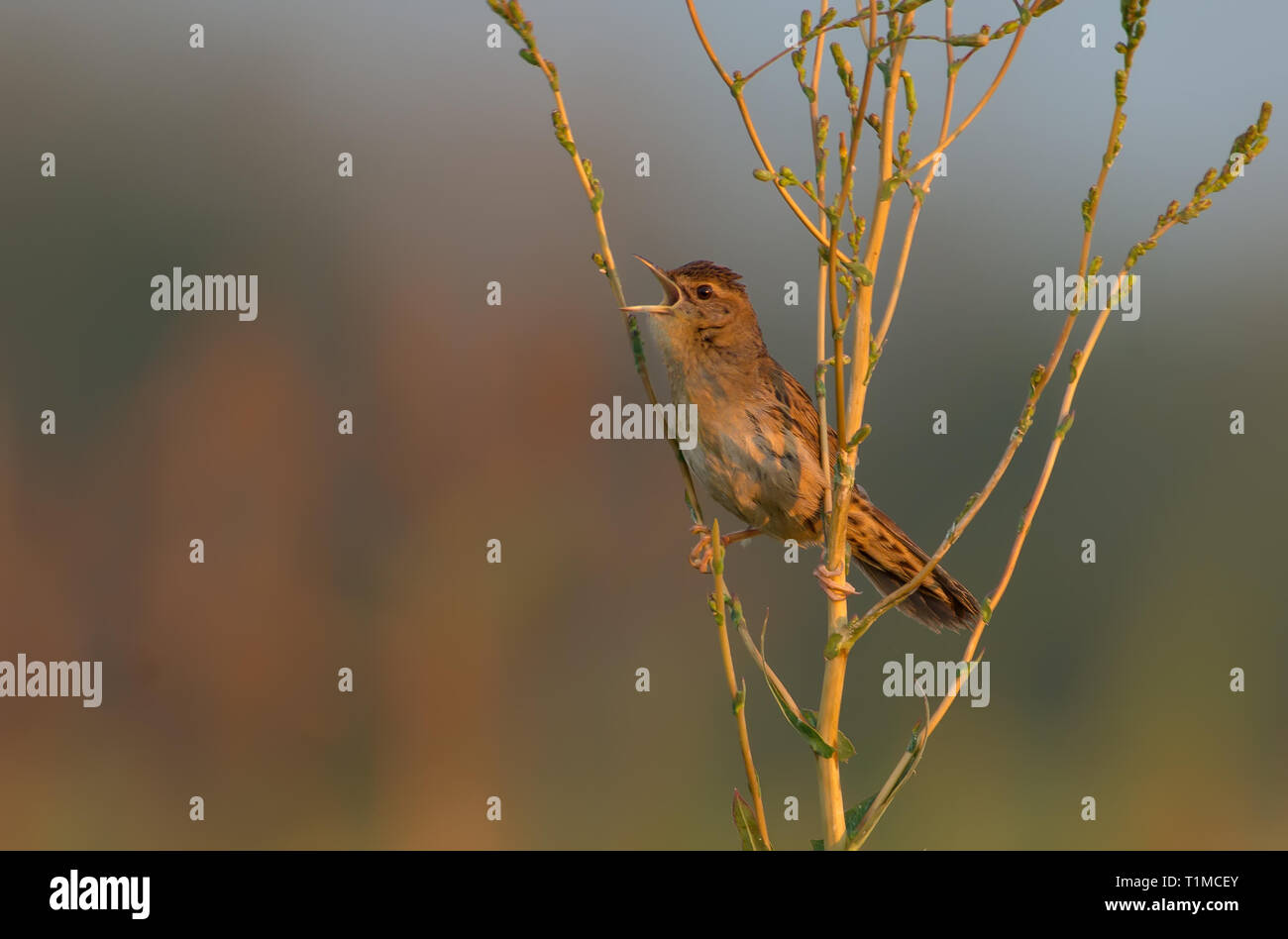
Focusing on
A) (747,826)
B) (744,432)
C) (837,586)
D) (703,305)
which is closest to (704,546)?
(744,432)

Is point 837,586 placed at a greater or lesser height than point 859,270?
lesser

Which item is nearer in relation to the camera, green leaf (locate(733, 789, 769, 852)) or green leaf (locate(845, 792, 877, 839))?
green leaf (locate(845, 792, 877, 839))

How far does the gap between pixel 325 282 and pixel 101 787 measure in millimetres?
5222

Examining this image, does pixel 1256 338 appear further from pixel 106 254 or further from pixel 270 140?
pixel 106 254

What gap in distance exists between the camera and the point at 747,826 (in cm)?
237

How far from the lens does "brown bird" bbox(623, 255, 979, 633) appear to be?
4.13 metres

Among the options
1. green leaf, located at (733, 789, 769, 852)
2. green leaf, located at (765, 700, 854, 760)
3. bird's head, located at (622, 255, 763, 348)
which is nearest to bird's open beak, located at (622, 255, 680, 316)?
bird's head, located at (622, 255, 763, 348)

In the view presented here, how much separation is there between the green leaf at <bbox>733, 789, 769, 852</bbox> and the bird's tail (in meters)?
1.42

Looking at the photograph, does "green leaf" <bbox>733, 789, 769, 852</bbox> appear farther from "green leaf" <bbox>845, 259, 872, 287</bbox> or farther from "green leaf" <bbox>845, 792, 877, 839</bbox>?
"green leaf" <bbox>845, 259, 872, 287</bbox>

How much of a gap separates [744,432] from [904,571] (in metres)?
0.84

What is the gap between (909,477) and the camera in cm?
1053

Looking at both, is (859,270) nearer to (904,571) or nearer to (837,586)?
(837,586)

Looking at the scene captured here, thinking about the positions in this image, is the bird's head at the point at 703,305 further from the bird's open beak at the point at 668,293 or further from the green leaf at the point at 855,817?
the green leaf at the point at 855,817

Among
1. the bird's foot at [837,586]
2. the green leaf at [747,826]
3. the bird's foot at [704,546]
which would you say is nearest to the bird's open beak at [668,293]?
the bird's foot at [704,546]
